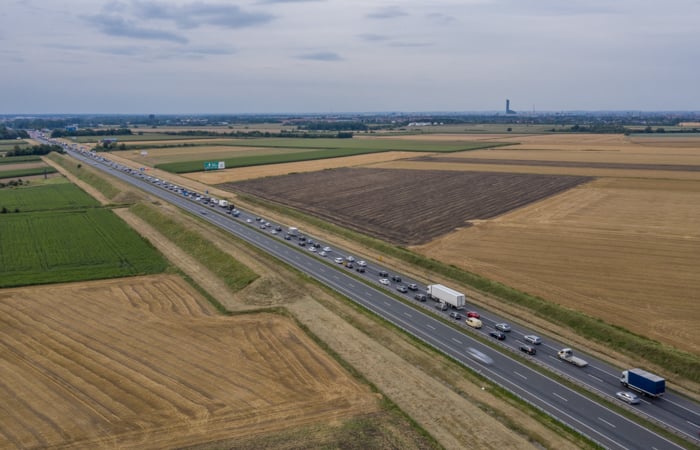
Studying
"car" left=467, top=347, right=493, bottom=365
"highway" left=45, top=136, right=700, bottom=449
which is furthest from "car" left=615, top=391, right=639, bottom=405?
"car" left=467, top=347, right=493, bottom=365

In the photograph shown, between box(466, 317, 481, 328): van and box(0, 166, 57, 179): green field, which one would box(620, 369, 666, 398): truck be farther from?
box(0, 166, 57, 179): green field

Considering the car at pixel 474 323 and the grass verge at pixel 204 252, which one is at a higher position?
the grass verge at pixel 204 252

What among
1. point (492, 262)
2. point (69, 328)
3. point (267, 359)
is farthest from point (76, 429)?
point (492, 262)

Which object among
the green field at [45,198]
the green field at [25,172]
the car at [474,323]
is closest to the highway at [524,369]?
the car at [474,323]

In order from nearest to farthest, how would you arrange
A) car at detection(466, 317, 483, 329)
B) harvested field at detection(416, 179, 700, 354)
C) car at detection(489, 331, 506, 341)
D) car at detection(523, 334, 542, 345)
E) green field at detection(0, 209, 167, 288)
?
car at detection(523, 334, 542, 345) < car at detection(489, 331, 506, 341) < car at detection(466, 317, 483, 329) < harvested field at detection(416, 179, 700, 354) < green field at detection(0, 209, 167, 288)

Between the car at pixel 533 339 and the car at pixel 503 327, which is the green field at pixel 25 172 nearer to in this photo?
the car at pixel 503 327

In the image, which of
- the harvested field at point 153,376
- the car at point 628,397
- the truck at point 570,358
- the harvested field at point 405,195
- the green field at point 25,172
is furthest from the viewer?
the green field at point 25,172

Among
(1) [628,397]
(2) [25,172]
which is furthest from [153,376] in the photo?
(2) [25,172]

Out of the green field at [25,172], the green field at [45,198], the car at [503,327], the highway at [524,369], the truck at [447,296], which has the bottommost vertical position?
the highway at [524,369]

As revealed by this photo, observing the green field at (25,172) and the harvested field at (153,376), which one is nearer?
the harvested field at (153,376)
